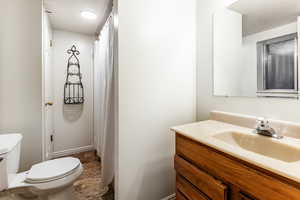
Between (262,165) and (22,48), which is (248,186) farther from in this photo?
(22,48)

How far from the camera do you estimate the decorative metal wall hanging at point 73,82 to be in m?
2.63

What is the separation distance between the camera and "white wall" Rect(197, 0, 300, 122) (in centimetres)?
111

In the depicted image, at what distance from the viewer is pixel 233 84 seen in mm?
1303

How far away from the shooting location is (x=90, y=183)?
1886 millimetres

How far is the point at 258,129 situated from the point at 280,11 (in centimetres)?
79

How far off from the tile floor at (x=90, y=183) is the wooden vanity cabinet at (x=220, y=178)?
1076mm

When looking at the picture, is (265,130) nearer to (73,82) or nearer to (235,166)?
(235,166)

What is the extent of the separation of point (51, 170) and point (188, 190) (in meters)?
1.13

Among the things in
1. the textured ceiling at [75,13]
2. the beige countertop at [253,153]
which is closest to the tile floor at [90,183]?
the beige countertop at [253,153]

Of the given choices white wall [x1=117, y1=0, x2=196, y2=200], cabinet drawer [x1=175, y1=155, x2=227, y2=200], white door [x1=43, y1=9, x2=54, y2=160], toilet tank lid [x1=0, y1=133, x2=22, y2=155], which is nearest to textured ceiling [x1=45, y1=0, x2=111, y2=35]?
white door [x1=43, y1=9, x2=54, y2=160]

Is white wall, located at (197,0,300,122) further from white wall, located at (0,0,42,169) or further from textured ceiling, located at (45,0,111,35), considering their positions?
white wall, located at (0,0,42,169)

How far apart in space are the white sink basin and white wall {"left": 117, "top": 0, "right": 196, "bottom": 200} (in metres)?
0.57

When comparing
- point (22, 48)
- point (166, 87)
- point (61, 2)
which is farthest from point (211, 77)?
point (22, 48)

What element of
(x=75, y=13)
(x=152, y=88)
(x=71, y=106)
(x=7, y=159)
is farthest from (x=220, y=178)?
(x=71, y=106)
